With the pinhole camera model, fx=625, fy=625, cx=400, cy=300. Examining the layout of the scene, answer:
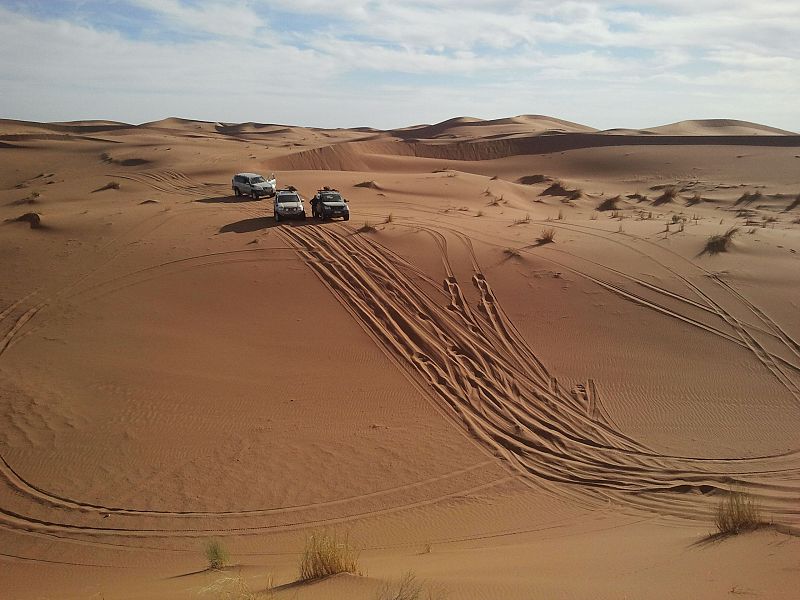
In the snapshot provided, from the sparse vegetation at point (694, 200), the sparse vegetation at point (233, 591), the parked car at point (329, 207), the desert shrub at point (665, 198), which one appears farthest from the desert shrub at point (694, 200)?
the sparse vegetation at point (233, 591)

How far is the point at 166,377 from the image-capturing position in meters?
12.4

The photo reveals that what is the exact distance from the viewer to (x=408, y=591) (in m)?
4.83

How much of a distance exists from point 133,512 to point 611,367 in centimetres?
894

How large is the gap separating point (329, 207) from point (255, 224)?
257 centimetres

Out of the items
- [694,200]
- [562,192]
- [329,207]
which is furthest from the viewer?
[562,192]

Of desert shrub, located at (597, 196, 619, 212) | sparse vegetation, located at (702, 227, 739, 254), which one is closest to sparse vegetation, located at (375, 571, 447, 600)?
sparse vegetation, located at (702, 227, 739, 254)

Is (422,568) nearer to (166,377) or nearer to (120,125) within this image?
(166,377)

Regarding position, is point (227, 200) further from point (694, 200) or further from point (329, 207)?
point (694, 200)

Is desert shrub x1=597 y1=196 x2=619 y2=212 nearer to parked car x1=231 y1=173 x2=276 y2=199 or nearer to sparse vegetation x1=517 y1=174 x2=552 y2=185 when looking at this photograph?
sparse vegetation x1=517 y1=174 x2=552 y2=185

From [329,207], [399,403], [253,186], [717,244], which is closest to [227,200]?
[253,186]

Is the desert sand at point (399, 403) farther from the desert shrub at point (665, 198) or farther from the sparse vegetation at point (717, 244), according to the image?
the desert shrub at point (665, 198)

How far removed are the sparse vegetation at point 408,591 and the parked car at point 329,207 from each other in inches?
680

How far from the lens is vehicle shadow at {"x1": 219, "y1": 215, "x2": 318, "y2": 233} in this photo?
2042 cm

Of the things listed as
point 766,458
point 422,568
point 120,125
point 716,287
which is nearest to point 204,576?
point 422,568
